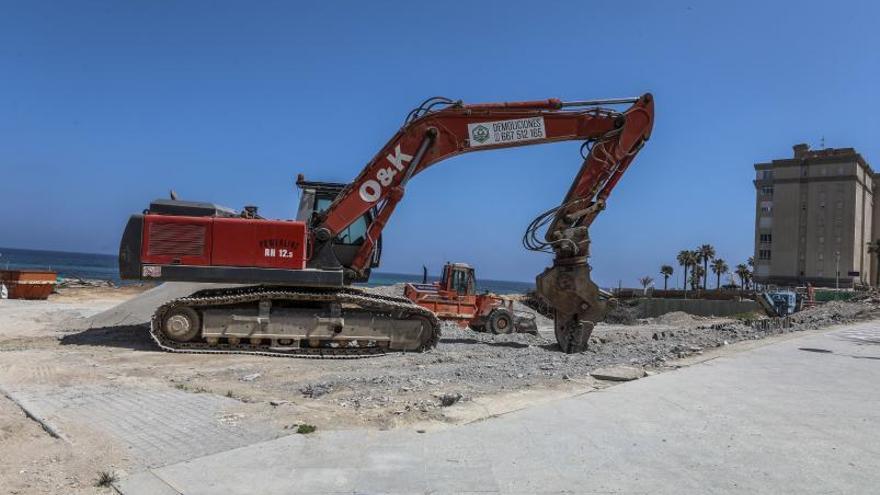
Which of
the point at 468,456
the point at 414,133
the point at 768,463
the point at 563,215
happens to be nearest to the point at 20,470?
the point at 468,456

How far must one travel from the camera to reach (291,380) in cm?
935

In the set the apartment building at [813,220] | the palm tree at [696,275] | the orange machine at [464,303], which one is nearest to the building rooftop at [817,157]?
the apartment building at [813,220]

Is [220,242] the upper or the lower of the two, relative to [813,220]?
lower

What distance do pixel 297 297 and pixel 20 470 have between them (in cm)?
723

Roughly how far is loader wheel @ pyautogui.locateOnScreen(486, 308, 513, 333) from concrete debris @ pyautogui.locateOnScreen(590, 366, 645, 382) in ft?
36.7

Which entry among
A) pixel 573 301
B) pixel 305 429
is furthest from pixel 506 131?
pixel 305 429

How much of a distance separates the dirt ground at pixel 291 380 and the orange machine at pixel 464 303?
18.3 ft

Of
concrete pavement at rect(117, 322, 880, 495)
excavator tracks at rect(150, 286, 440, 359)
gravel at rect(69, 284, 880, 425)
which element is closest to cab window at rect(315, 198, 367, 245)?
excavator tracks at rect(150, 286, 440, 359)

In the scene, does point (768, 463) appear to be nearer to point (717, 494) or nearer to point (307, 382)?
point (717, 494)

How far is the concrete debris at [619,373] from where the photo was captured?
952cm

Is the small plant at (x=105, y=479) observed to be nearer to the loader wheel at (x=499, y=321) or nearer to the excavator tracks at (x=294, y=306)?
the excavator tracks at (x=294, y=306)

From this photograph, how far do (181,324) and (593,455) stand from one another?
8.83 m

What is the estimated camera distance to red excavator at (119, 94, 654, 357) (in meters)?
12.1

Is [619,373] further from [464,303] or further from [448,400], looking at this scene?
[464,303]
